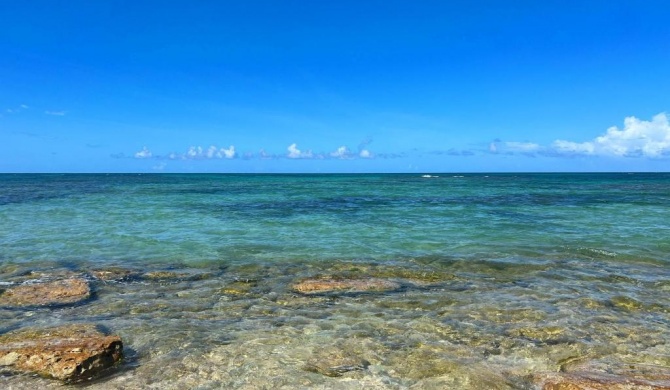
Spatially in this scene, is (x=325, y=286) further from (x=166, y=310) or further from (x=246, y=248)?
(x=246, y=248)

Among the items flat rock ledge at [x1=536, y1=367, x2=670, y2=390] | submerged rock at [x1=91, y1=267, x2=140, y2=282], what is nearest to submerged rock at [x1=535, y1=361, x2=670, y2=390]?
flat rock ledge at [x1=536, y1=367, x2=670, y2=390]

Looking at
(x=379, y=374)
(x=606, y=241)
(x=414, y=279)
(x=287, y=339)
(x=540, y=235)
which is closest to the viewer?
(x=379, y=374)

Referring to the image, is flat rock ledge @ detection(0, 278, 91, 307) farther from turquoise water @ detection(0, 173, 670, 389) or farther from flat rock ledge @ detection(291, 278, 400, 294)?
flat rock ledge @ detection(291, 278, 400, 294)

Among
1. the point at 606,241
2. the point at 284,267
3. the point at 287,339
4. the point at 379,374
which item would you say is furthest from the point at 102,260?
the point at 606,241

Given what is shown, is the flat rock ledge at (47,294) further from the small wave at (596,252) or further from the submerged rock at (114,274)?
the small wave at (596,252)

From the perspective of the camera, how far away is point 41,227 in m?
20.2

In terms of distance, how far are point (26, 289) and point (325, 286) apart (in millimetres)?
6611

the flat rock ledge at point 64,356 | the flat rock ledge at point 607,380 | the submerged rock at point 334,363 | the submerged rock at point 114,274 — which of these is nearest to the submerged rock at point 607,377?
the flat rock ledge at point 607,380

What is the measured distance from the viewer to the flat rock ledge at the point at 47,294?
29.8 ft

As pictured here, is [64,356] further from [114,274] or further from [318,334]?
[114,274]

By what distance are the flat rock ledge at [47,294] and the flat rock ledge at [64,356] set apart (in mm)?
2516

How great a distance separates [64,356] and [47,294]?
4.33 m

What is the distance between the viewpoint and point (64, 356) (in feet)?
19.5

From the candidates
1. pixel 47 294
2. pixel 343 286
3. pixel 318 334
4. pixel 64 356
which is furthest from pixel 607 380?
pixel 47 294
